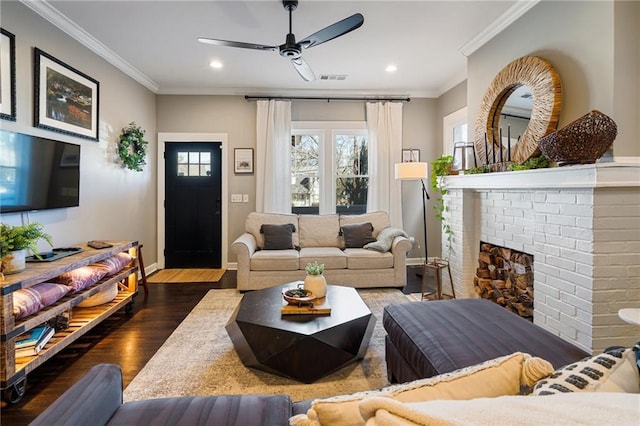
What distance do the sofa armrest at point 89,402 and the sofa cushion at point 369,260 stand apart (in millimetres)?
3135

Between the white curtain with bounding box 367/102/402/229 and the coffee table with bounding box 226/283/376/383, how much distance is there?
318cm

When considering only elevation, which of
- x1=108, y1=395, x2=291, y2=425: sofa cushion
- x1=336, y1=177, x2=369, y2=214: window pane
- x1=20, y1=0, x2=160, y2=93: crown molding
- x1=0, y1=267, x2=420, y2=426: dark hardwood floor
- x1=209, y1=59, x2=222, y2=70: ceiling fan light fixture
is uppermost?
x1=209, y1=59, x2=222, y2=70: ceiling fan light fixture

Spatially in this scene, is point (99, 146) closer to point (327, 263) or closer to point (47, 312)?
point (47, 312)

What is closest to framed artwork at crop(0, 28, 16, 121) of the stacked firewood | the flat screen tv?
the flat screen tv

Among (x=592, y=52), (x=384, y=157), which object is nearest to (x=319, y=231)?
(x=384, y=157)

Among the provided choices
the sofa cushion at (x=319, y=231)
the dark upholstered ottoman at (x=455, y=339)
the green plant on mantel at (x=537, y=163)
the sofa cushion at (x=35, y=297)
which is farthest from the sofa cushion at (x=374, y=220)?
the sofa cushion at (x=35, y=297)

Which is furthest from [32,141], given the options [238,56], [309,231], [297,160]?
[297,160]

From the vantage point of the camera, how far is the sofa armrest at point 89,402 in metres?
0.96

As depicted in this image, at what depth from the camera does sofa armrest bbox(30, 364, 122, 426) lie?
0.96 m

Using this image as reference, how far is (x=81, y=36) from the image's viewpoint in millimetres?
3441

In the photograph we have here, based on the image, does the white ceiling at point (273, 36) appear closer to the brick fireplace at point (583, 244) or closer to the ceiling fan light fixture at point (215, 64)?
the ceiling fan light fixture at point (215, 64)

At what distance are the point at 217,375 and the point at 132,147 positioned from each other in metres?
3.43

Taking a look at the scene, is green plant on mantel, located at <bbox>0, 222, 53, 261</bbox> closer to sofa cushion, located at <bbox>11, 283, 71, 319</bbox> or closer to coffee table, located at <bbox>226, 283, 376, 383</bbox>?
sofa cushion, located at <bbox>11, 283, 71, 319</bbox>

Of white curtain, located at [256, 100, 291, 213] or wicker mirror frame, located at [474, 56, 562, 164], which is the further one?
white curtain, located at [256, 100, 291, 213]
